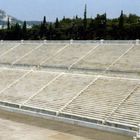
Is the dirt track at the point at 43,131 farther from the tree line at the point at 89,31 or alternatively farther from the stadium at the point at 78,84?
the tree line at the point at 89,31

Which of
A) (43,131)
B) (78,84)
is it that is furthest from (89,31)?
(43,131)

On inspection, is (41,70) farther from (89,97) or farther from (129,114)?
(129,114)

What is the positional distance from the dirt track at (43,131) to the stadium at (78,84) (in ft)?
3.34

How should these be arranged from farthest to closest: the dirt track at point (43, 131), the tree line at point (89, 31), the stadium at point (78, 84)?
the tree line at point (89, 31) → the stadium at point (78, 84) → the dirt track at point (43, 131)

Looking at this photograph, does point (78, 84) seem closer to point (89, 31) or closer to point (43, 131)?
point (43, 131)

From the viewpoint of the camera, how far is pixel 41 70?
132 feet

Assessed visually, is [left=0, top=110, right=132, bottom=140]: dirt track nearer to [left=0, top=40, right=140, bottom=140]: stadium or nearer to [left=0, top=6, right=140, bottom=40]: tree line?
[left=0, top=40, right=140, bottom=140]: stadium

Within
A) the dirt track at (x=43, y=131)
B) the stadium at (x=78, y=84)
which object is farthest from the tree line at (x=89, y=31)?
the dirt track at (x=43, y=131)

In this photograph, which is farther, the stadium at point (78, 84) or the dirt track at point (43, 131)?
the stadium at point (78, 84)

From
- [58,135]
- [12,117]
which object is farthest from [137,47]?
[58,135]

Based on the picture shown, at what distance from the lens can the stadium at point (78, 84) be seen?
92.2ft

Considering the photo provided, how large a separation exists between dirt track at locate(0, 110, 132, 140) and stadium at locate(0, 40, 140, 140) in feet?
3.34

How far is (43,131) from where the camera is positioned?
2559 cm

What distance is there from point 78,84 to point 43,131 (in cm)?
920
